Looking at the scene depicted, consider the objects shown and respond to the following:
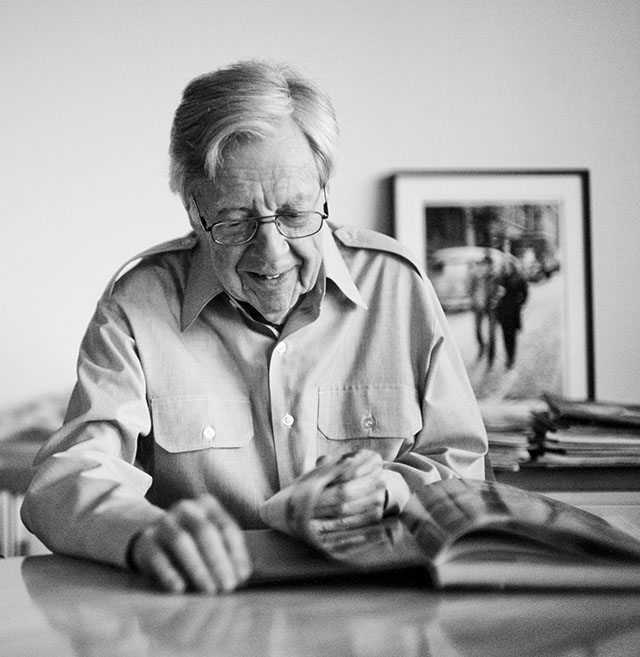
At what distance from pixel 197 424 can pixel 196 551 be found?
54 cm

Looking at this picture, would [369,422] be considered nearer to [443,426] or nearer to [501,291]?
[443,426]

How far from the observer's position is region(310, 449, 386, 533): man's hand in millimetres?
1032

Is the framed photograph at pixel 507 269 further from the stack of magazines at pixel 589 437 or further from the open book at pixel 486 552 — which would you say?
the open book at pixel 486 552

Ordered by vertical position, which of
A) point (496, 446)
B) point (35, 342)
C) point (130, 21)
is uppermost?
point (130, 21)

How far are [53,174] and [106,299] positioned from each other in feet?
4.08

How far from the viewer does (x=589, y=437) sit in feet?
6.53

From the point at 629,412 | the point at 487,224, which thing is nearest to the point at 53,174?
the point at 487,224

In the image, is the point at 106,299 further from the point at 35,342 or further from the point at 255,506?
the point at 35,342

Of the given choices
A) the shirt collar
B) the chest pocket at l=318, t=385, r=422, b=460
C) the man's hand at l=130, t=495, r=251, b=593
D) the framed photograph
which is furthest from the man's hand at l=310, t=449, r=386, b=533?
the framed photograph

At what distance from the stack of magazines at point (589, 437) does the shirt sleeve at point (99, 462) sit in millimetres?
985

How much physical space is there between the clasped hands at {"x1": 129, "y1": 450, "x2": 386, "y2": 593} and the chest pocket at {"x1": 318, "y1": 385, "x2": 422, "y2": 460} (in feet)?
1.31

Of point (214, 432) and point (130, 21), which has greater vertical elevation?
point (130, 21)

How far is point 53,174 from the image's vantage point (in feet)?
8.51

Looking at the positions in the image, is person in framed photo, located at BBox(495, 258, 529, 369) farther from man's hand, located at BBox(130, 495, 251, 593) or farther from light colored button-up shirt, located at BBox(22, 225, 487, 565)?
man's hand, located at BBox(130, 495, 251, 593)
